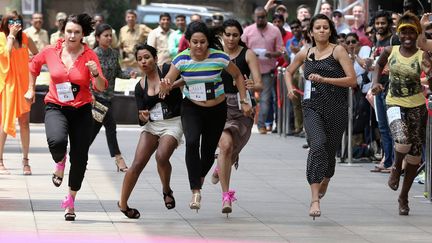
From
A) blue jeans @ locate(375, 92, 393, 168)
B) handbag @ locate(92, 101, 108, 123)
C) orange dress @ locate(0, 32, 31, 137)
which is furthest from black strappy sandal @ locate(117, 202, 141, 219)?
blue jeans @ locate(375, 92, 393, 168)

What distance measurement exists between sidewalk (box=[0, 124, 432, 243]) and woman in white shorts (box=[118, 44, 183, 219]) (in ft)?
0.97

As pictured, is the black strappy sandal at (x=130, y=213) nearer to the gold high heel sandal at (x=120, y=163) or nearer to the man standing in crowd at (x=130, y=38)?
the gold high heel sandal at (x=120, y=163)

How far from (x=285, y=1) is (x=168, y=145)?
39467 millimetres

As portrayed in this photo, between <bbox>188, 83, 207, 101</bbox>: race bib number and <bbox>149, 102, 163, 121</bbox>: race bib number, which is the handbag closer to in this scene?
<bbox>149, 102, 163, 121</bbox>: race bib number

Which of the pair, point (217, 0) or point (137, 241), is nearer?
point (137, 241)

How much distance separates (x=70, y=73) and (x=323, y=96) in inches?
89.1

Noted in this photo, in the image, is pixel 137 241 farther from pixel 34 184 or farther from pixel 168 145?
pixel 34 184

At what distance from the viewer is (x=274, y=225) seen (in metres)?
12.3

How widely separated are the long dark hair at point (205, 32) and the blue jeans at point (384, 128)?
14.0 ft

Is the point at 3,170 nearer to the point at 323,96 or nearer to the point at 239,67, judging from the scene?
the point at 239,67

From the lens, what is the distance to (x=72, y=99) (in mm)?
12453

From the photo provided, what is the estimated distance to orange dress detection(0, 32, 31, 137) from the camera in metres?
17.1

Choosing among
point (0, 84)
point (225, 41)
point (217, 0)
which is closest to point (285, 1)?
point (217, 0)

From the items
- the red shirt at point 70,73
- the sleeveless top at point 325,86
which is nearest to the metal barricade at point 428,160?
the sleeveless top at point 325,86
